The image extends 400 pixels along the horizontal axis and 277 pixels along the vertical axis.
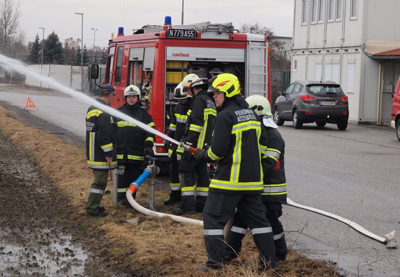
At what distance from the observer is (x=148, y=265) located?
21.3 feet

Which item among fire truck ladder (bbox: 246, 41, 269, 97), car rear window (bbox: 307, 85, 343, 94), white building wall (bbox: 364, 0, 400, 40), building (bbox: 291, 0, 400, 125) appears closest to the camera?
fire truck ladder (bbox: 246, 41, 269, 97)

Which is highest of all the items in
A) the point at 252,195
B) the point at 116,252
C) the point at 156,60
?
the point at 156,60

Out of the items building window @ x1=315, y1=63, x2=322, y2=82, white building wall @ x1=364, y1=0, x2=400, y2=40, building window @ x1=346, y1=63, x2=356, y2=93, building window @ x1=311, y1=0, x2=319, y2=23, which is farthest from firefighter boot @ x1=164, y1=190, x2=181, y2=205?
building window @ x1=311, y1=0, x2=319, y2=23


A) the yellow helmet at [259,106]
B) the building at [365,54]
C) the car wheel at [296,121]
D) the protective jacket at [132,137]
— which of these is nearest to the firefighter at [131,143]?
the protective jacket at [132,137]

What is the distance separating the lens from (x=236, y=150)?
591 centimetres

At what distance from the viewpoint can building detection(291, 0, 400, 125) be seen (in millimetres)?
28453

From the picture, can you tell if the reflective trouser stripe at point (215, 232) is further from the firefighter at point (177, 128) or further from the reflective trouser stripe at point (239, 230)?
the firefighter at point (177, 128)

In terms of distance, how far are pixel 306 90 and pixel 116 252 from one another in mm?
17530

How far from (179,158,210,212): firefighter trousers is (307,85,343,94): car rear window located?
15203mm

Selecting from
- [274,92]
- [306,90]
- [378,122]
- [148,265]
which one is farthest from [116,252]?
[274,92]

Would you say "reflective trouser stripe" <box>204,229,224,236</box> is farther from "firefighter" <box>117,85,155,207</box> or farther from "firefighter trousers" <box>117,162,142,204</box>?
"firefighter trousers" <box>117,162,142,204</box>

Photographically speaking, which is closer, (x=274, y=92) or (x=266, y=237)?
(x=266, y=237)

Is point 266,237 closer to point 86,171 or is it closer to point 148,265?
point 148,265

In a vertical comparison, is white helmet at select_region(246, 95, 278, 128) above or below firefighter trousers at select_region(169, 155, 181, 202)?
above
